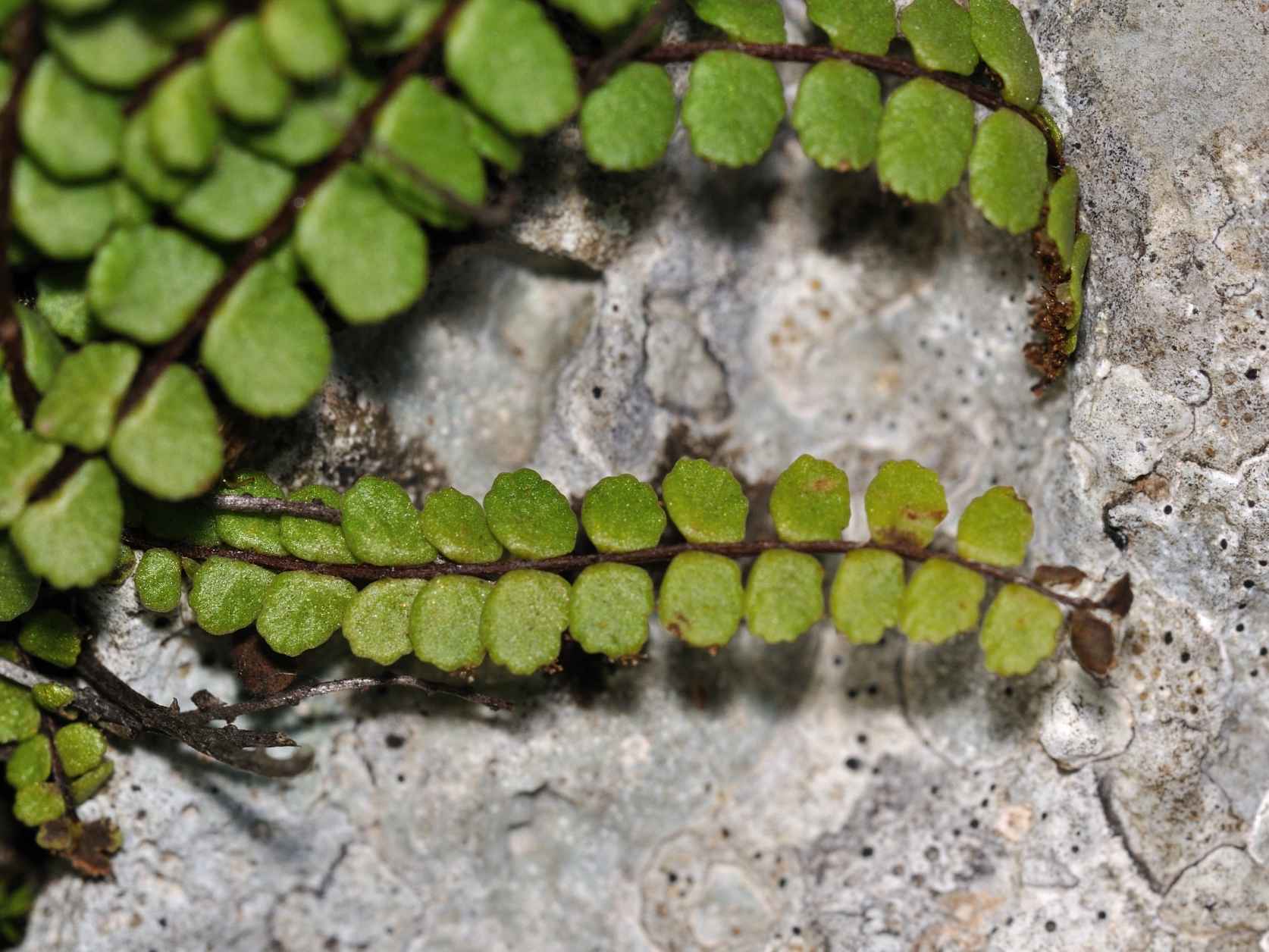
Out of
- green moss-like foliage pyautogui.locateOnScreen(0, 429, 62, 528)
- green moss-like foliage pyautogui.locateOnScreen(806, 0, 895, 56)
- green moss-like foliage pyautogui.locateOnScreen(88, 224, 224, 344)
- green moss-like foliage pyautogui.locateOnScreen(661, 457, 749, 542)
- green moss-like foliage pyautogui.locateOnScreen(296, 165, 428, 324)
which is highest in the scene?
green moss-like foliage pyautogui.locateOnScreen(806, 0, 895, 56)

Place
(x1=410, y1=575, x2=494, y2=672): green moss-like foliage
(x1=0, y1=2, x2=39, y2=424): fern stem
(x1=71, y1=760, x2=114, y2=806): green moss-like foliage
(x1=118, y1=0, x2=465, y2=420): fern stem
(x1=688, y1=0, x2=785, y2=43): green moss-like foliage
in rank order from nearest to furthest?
(x1=0, y1=2, x2=39, y2=424): fern stem
(x1=118, y1=0, x2=465, y2=420): fern stem
(x1=688, y1=0, x2=785, y2=43): green moss-like foliage
(x1=410, y1=575, x2=494, y2=672): green moss-like foliage
(x1=71, y1=760, x2=114, y2=806): green moss-like foliage

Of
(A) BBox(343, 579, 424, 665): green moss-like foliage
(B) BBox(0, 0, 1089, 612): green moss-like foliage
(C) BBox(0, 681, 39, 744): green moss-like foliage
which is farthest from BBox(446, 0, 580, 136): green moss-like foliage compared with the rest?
(C) BBox(0, 681, 39, 744): green moss-like foliage

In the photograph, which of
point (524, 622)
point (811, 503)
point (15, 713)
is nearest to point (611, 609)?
point (524, 622)

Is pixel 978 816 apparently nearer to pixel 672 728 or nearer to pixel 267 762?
pixel 672 728

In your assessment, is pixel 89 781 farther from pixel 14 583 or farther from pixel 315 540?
pixel 315 540

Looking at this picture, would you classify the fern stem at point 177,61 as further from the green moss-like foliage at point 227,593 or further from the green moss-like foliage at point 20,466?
the green moss-like foliage at point 227,593

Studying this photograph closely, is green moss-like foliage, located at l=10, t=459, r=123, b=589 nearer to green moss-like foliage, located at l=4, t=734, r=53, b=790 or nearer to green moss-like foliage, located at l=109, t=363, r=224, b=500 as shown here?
green moss-like foliage, located at l=109, t=363, r=224, b=500

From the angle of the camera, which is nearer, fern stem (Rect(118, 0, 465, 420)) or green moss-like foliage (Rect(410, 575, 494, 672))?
fern stem (Rect(118, 0, 465, 420))

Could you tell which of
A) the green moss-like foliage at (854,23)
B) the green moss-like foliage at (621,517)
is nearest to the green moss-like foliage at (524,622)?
the green moss-like foliage at (621,517)

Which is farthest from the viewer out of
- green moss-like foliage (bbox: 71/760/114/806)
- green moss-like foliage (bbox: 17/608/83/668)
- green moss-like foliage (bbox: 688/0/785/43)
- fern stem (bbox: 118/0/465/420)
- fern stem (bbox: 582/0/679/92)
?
green moss-like foliage (bbox: 71/760/114/806)
